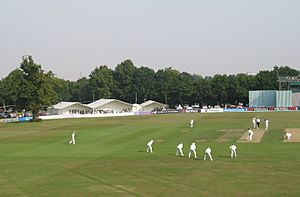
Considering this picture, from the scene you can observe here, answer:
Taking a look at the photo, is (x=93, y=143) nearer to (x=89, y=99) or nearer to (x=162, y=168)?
(x=162, y=168)

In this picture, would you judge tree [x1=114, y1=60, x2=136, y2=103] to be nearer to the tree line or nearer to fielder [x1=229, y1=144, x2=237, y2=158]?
the tree line

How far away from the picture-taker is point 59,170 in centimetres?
2928

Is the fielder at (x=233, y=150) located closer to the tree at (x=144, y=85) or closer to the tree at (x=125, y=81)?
the tree at (x=144, y=85)

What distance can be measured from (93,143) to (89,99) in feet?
423

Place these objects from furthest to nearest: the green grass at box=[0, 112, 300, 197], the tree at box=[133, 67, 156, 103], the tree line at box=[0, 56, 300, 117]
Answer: the tree at box=[133, 67, 156, 103]
the tree line at box=[0, 56, 300, 117]
the green grass at box=[0, 112, 300, 197]

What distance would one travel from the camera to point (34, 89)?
3716 inches

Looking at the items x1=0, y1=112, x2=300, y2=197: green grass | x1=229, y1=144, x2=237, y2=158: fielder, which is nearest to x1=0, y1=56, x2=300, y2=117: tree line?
x1=0, y1=112, x2=300, y2=197: green grass

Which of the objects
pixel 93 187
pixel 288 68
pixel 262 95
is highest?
pixel 288 68

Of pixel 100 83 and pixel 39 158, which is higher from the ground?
pixel 100 83

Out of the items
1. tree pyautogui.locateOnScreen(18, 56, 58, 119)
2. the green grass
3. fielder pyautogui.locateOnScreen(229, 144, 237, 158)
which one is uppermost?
tree pyautogui.locateOnScreen(18, 56, 58, 119)

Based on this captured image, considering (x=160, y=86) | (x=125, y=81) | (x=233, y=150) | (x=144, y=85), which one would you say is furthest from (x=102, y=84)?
(x=233, y=150)

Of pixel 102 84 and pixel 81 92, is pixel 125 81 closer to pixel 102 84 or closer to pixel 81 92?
pixel 102 84

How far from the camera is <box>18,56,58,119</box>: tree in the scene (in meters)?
94.1

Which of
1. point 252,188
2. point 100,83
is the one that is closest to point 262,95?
point 100,83
